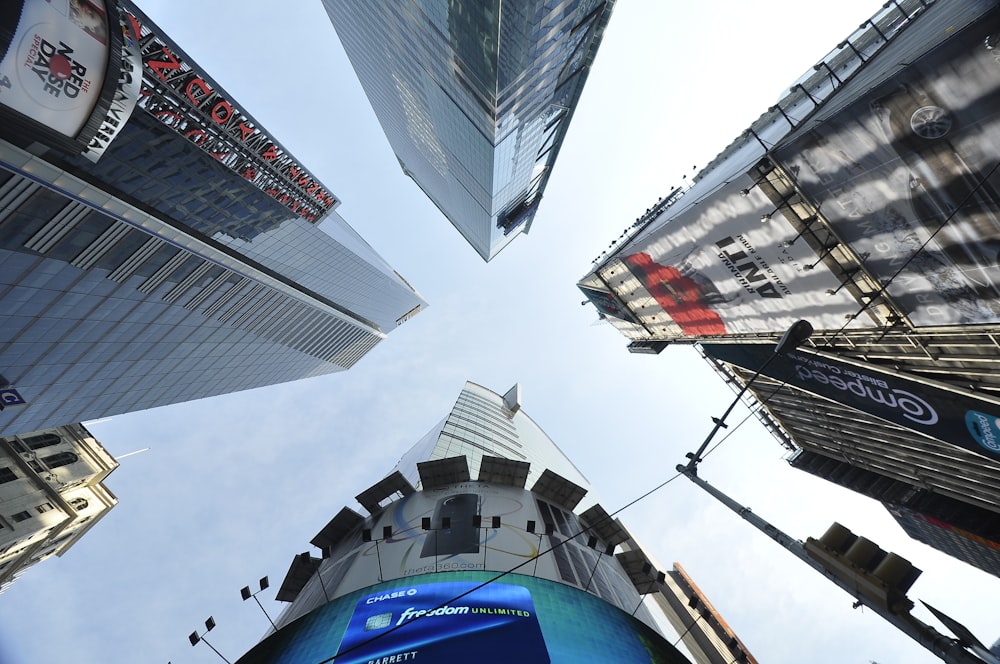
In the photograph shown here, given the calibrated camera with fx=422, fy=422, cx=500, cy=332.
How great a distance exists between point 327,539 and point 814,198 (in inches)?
1284

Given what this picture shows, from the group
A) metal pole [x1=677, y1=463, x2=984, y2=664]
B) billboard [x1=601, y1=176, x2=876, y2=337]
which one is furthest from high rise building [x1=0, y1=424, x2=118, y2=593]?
billboard [x1=601, y1=176, x2=876, y2=337]

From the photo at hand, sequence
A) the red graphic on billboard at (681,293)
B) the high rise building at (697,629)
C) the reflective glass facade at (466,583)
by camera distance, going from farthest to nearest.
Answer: the high rise building at (697,629) → the red graphic on billboard at (681,293) → the reflective glass facade at (466,583)

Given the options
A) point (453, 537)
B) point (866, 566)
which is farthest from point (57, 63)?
point (866, 566)

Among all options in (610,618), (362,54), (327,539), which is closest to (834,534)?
(610,618)

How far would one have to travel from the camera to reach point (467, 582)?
648 inches

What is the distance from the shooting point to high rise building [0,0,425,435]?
24719 mm

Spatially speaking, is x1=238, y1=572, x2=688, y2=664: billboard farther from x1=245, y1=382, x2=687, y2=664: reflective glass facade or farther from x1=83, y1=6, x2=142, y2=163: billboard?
x1=83, y1=6, x2=142, y2=163: billboard

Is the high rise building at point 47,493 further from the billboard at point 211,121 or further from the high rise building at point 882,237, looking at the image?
the high rise building at point 882,237

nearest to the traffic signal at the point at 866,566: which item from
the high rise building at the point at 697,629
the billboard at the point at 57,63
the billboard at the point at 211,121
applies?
the high rise building at the point at 697,629

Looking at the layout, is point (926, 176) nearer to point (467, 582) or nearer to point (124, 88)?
point (467, 582)

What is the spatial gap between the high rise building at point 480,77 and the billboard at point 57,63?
29.1 metres

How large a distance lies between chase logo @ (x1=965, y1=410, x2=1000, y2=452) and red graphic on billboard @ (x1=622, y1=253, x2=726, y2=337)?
17.0 metres

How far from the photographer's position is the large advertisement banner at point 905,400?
1388cm

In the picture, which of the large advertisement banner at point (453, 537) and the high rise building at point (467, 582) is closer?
the high rise building at point (467, 582)
